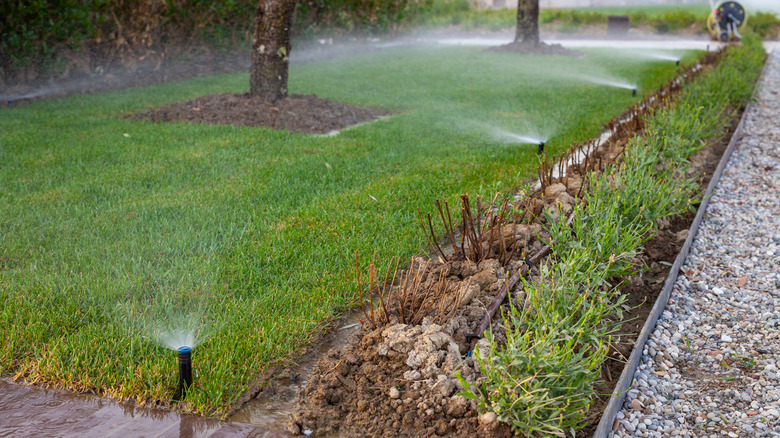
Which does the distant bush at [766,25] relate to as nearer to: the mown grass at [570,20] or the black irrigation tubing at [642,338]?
the mown grass at [570,20]

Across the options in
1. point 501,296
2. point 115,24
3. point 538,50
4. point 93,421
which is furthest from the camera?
point 538,50

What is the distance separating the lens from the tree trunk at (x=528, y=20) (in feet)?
55.3

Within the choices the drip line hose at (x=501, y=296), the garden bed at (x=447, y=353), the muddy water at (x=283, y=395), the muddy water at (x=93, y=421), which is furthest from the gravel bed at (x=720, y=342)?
the muddy water at (x=93, y=421)

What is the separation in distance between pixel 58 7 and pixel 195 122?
11.9 ft

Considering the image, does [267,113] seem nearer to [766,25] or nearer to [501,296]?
[501,296]

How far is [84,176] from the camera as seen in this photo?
5262mm

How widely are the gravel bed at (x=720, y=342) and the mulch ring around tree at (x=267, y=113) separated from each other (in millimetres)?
4103

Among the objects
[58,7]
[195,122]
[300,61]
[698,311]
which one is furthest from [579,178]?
[300,61]

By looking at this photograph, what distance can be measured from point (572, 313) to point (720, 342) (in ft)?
3.65

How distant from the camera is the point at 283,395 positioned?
2686 mm

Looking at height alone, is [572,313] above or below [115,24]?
below

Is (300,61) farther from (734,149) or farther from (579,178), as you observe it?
(579,178)

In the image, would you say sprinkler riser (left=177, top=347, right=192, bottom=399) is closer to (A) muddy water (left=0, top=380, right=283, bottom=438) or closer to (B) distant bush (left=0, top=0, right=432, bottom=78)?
(A) muddy water (left=0, top=380, right=283, bottom=438)

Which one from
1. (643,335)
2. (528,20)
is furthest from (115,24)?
(528,20)
